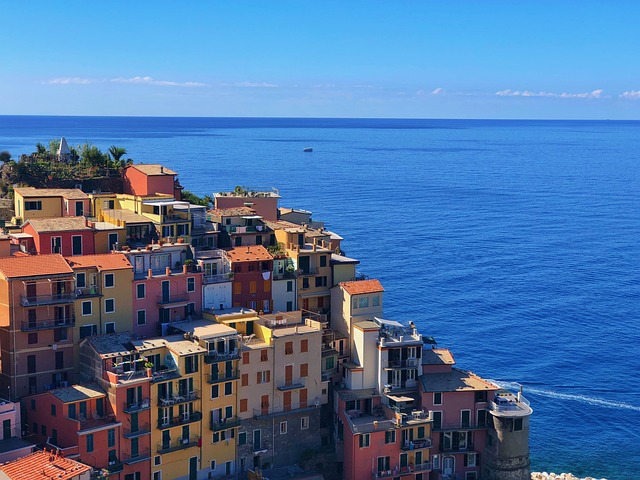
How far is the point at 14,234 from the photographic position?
6225cm

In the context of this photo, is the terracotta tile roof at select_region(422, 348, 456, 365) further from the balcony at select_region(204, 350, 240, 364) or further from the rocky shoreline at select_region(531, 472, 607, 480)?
the balcony at select_region(204, 350, 240, 364)

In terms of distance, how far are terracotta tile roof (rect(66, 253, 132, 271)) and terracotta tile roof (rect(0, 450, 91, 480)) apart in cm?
1386

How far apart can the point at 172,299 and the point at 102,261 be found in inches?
222

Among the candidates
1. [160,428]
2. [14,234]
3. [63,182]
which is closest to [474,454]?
[160,428]

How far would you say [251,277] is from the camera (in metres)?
65.6

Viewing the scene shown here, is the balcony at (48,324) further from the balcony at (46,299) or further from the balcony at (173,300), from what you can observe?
the balcony at (173,300)

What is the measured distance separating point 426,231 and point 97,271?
289 ft

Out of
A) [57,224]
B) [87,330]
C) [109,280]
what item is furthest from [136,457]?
[57,224]

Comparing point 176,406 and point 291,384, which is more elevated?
point 176,406

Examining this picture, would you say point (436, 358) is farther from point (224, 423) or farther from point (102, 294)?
point (102, 294)

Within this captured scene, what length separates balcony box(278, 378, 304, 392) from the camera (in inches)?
2388

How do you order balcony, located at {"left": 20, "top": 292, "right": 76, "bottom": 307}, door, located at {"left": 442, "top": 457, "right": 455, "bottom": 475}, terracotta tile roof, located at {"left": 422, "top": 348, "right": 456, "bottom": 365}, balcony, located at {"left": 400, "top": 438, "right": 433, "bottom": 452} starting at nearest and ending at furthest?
balcony, located at {"left": 20, "top": 292, "right": 76, "bottom": 307}, balcony, located at {"left": 400, "top": 438, "right": 433, "bottom": 452}, door, located at {"left": 442, "top": 457, "right": 455, "bottom": 475}, terracotta tile roof, located at {"left": 422, "top": 348, "right": 456, "bottom": 365}

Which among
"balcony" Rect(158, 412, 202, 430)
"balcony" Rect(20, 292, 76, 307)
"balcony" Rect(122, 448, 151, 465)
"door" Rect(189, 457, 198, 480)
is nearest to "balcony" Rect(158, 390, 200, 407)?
"balcony" Rect(158, 412, 202, 430)

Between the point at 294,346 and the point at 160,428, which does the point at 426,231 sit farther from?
the point at 160,428
